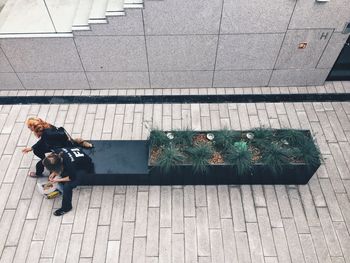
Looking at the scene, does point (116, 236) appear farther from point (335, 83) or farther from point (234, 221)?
point (335, 83)

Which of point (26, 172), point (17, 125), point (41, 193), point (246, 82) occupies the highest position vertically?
point (246, 82)

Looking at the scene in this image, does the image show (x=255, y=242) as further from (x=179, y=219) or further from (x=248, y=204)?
(x=179, y=219)

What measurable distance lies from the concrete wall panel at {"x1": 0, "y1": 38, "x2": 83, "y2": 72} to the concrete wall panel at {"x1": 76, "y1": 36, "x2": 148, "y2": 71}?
22 cm

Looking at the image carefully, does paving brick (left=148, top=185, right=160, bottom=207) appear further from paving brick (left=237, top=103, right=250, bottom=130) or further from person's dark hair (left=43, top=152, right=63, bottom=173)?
paving brick (left=237, top=103, right=250, bottom=130)

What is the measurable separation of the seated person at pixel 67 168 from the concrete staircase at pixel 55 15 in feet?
8.43

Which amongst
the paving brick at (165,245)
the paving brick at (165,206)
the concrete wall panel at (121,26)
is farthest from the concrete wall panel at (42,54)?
the paving brick at (165,245)

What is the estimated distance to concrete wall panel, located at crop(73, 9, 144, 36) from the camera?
5.76 meters

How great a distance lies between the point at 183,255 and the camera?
5062 millimetres

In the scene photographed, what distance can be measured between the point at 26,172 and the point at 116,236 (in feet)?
7.38

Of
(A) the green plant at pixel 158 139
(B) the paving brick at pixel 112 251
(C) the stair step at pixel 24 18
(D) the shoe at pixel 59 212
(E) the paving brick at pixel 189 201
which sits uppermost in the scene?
(C) the stair step at pixel 24 18

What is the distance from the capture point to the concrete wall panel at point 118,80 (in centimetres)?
689

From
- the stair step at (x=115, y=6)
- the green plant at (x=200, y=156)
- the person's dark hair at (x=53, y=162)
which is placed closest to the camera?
the person's dark hair at (x=53, y=162)

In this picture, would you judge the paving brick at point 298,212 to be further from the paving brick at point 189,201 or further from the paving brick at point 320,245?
the paving brick at point 189,201

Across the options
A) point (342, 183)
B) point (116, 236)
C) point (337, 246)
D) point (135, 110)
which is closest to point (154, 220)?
point (116, 236)
